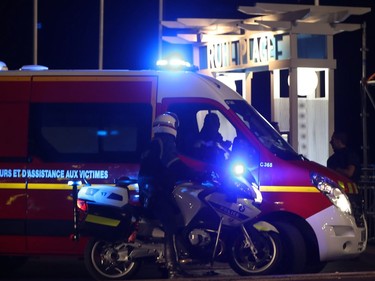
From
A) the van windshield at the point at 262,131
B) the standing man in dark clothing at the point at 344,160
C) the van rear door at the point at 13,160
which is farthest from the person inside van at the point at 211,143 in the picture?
the standing man in dark clothing at the point at 344,160

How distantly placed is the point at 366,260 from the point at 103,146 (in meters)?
4.16

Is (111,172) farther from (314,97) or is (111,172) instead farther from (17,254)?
(314,97)

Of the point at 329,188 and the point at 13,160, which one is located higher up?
the point at 13,160

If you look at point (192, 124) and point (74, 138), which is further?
point (192, 124)

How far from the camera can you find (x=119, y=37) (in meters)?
23.7

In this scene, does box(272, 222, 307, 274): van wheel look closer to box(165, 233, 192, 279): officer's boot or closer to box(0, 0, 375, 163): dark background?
box(165, 233, 192, 279): officer's boot

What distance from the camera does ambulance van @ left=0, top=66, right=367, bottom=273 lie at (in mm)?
10250

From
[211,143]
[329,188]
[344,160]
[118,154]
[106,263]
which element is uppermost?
[211,143]

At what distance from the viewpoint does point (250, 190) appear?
9.49 m

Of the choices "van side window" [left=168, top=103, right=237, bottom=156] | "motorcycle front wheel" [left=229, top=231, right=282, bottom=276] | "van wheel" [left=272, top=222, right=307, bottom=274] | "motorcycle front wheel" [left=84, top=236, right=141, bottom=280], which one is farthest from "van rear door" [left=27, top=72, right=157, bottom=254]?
"van wheel" [left=272, top=222, right=307, bottom=274]

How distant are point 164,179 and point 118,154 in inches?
58.4

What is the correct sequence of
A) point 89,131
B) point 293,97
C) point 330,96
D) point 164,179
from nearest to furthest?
point 164,179
point 89,131
point 293,97
point 330,96

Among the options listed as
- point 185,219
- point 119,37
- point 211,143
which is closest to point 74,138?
point 211,143

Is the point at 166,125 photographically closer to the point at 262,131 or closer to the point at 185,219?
the point at 185,219
